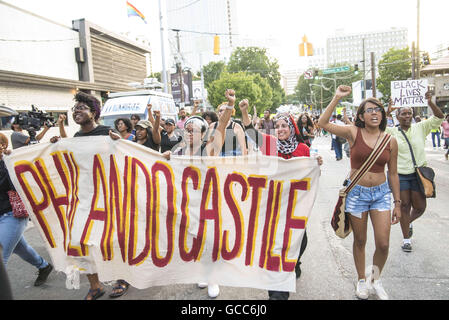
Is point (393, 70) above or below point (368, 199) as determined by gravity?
above

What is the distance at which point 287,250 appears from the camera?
2930mm

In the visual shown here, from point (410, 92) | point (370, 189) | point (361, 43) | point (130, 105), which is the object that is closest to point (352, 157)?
point (370, 189)

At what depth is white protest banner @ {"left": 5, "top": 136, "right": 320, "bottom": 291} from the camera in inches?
117

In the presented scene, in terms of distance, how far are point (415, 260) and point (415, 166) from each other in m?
1.09

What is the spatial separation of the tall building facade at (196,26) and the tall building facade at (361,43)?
85967 mm

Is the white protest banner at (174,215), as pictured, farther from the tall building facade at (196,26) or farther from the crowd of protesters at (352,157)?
the tall building facade at (196,26)

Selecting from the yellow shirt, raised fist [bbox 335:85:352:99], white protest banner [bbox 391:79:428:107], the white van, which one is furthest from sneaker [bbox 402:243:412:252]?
the white van

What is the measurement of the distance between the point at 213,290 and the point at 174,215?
0.86 meters

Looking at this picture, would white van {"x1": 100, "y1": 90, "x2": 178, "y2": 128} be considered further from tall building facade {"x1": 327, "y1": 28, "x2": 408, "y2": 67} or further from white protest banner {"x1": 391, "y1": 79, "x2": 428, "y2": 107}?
tall building facade {"x1": 327, "y1": 28, "x2": 408, "y2": 67}

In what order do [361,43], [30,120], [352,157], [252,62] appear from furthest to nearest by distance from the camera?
[361,43] → [252,62] → [30,120] → [352,157]

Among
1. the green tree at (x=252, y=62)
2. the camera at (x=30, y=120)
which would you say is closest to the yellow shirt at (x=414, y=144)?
the camera at (x=30, y=120)

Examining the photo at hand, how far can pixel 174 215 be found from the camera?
3.10 m

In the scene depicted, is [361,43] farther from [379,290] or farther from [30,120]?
[379,290]

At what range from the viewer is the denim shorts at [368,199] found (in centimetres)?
300
